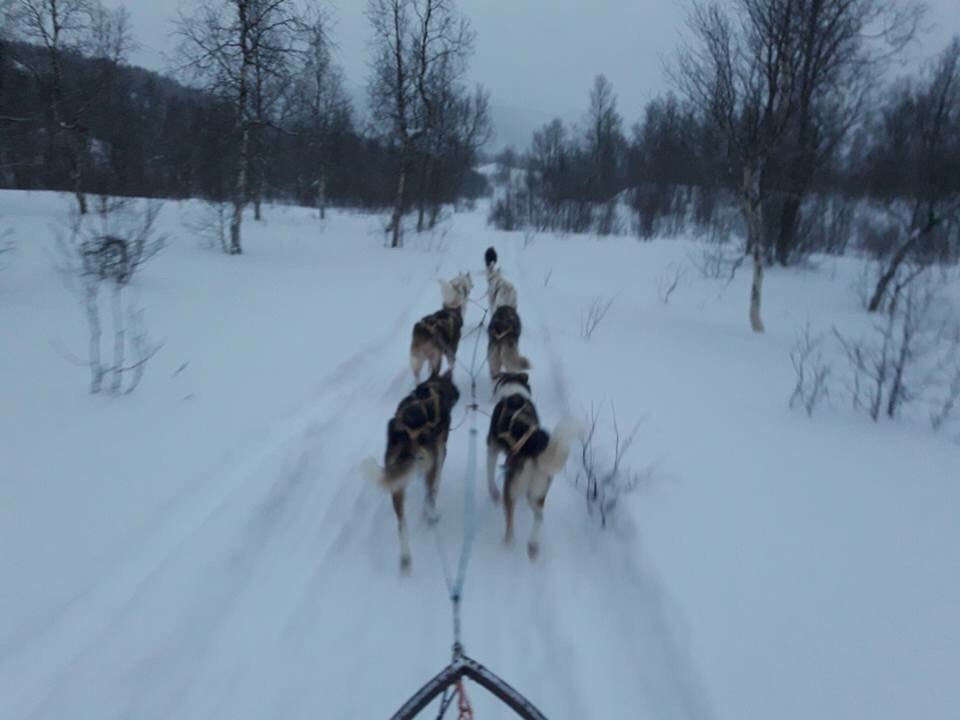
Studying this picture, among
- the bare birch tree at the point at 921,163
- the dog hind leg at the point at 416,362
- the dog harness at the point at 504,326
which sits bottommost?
the dog hind leg at the point at 416,362

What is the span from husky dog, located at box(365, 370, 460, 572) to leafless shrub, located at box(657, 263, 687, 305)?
30.6ft

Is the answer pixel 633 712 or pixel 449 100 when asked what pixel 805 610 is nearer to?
pixel 633 712

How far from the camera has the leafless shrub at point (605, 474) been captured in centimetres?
369

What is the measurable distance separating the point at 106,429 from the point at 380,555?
254cm

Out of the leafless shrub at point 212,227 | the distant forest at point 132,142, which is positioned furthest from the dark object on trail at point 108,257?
the leafless shrub at point 212,227

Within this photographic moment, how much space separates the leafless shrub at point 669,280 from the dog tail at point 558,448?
950 centimetres

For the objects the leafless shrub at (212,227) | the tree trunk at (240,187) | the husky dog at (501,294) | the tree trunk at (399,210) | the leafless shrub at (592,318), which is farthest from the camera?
the tree trunk at (399,210)

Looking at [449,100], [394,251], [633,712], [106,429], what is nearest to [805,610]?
[633,712]

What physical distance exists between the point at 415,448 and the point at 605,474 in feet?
5.26

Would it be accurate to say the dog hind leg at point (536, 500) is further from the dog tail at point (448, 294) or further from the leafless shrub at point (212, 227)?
the leafless shrub at point (212, 227)

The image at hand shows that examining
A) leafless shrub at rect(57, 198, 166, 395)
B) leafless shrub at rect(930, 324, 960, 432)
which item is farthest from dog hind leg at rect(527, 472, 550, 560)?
leafless shrub at rect(930, 324, 960, 432)

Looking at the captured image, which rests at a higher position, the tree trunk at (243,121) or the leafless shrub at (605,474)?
the tree trunk at (243,121)

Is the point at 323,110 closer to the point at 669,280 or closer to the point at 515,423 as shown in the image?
the point at 669,280

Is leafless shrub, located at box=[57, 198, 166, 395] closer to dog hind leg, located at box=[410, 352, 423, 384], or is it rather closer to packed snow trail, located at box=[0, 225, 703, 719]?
packed snow trail, located at box=[0, 225, 703, 719]
